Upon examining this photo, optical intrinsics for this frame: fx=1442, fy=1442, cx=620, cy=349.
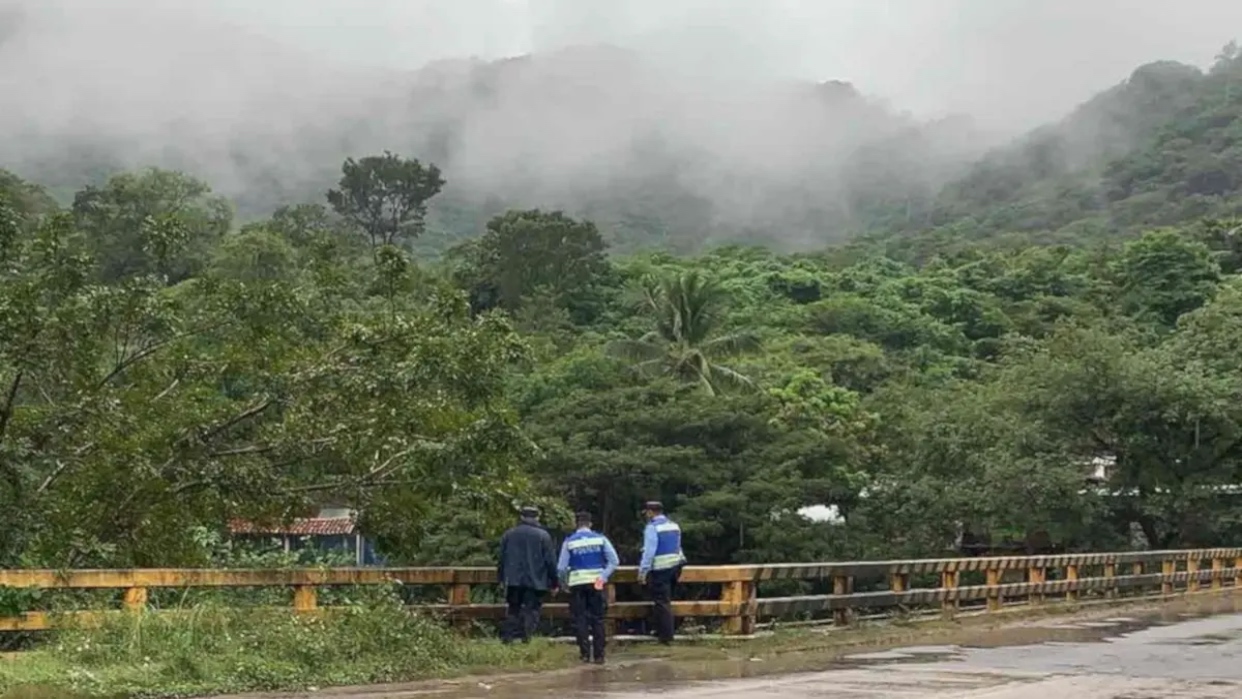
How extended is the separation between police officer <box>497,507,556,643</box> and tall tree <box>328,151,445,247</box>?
8691 cm

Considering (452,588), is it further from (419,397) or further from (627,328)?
(627,328)

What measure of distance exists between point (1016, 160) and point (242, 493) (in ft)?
579

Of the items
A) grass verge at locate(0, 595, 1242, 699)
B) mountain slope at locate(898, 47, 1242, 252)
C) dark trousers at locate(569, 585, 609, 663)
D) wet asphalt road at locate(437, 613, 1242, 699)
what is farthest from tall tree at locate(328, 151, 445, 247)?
grass verge at locate(0, 595, 1242, 699)

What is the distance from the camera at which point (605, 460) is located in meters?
37.7

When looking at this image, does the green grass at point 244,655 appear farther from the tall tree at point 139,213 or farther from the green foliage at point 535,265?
the green foliage at point 535,265

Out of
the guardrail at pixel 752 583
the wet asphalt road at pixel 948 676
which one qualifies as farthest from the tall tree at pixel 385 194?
the wet asphalt road at pixel 948 676

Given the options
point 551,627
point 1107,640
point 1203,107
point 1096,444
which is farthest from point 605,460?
point 1203,107

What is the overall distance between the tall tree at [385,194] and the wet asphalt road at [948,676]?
86.7 m

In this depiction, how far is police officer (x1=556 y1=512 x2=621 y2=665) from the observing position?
1455 cm

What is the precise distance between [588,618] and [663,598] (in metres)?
1.30

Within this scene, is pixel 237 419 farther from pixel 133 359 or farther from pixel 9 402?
pixel 9 402

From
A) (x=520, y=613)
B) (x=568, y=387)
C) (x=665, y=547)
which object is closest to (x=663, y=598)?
(x=665, y=547)

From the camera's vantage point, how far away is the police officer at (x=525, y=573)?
581 inches

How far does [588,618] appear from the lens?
1480 cm
